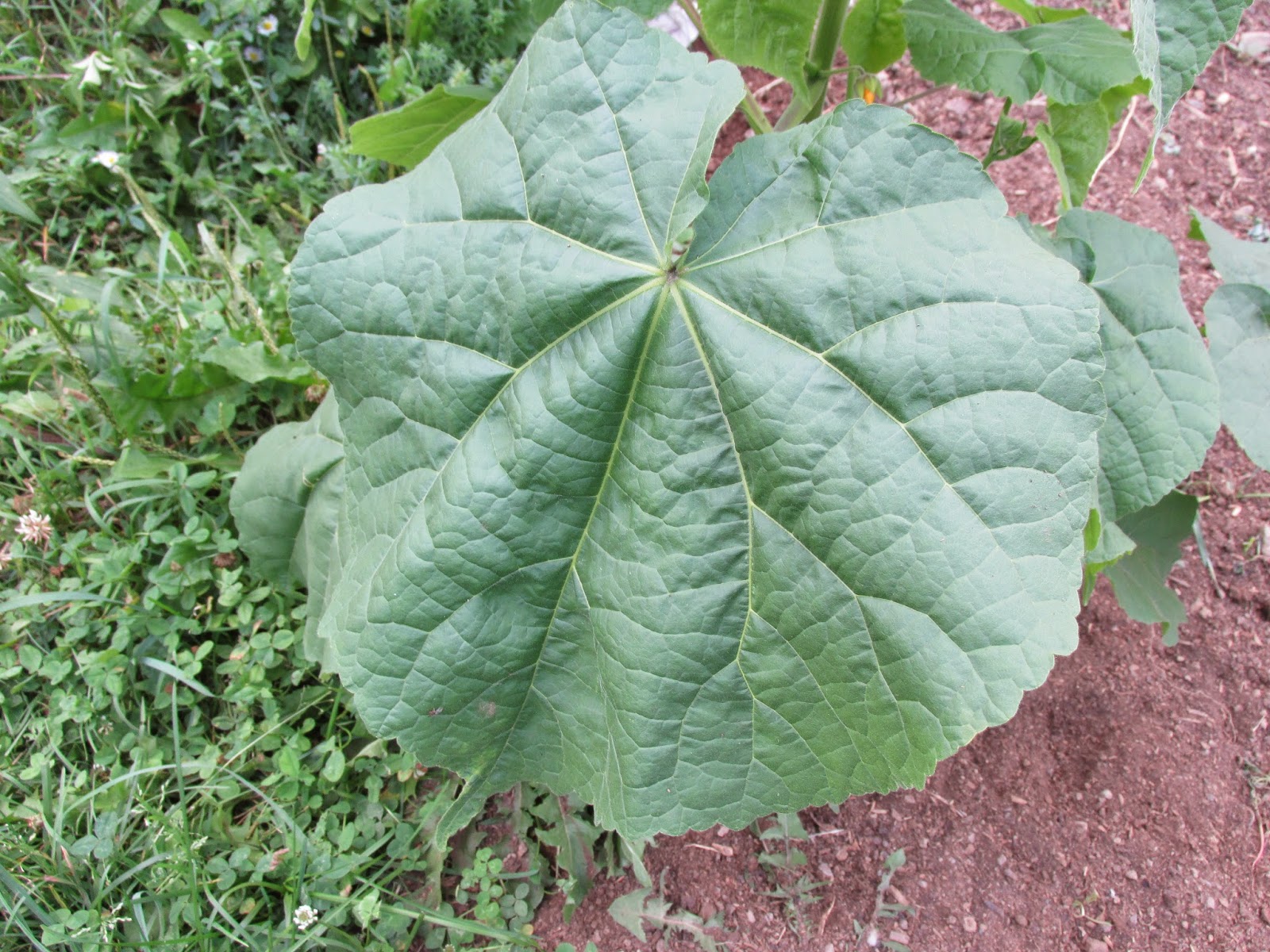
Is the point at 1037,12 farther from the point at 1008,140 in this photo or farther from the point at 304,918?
the point at 304,918

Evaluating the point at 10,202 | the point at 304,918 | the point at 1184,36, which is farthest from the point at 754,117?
the point at 304,918

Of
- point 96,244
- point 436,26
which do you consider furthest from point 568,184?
point 96,244

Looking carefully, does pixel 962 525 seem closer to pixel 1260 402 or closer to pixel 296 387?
pixel 1260 402

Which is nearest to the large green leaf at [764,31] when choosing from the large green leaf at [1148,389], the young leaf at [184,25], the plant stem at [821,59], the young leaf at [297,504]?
the plant stem at [821,59]

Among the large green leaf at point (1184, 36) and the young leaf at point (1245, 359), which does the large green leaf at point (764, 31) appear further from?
the young leaf at point (1245, 359)

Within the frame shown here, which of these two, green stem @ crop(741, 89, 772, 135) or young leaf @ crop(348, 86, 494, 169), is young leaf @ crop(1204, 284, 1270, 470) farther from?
young leaf @ crop(348, 86, 494, 169)

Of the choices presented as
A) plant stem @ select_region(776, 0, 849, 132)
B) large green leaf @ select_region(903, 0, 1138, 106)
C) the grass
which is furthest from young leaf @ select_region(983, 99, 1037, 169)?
the grass
